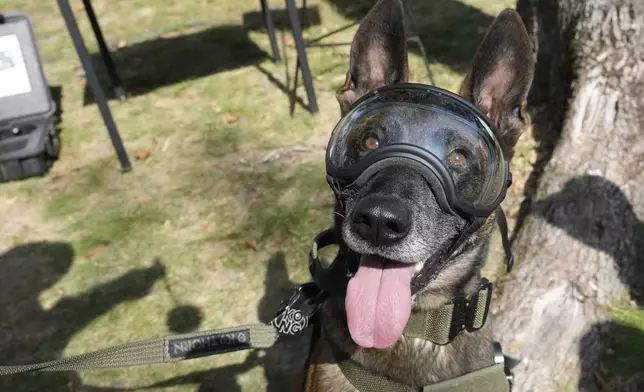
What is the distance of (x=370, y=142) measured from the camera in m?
2.15

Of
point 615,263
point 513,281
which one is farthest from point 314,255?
point 615,263

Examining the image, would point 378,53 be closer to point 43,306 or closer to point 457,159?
point 457,159

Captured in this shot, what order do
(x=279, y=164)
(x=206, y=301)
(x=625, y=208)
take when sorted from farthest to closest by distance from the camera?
(x=279, y=164), (x=206, y=301), (x=625, y=208)

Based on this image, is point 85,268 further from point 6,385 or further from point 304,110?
point 304,110

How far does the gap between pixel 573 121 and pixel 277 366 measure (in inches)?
122

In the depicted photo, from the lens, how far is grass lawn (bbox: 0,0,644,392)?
4.20 m

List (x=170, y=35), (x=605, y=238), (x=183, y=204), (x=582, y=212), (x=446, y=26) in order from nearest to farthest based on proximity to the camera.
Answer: (x=605, y=238)
(x=582, y=212)
(x=183, y=204)
(x=446, y=26)
(x=170, y=35)

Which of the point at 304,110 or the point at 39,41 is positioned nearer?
the point at 304,110

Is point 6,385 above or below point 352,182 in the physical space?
below

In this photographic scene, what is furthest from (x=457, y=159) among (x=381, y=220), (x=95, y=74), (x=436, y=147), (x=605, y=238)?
(x=95, y=74)

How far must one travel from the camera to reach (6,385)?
386cm

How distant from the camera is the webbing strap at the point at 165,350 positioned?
220 centimetres

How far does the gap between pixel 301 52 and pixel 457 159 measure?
4.35 metres

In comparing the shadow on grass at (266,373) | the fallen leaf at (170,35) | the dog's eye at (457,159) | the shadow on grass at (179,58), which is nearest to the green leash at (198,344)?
the dog's eye at (457,159)
